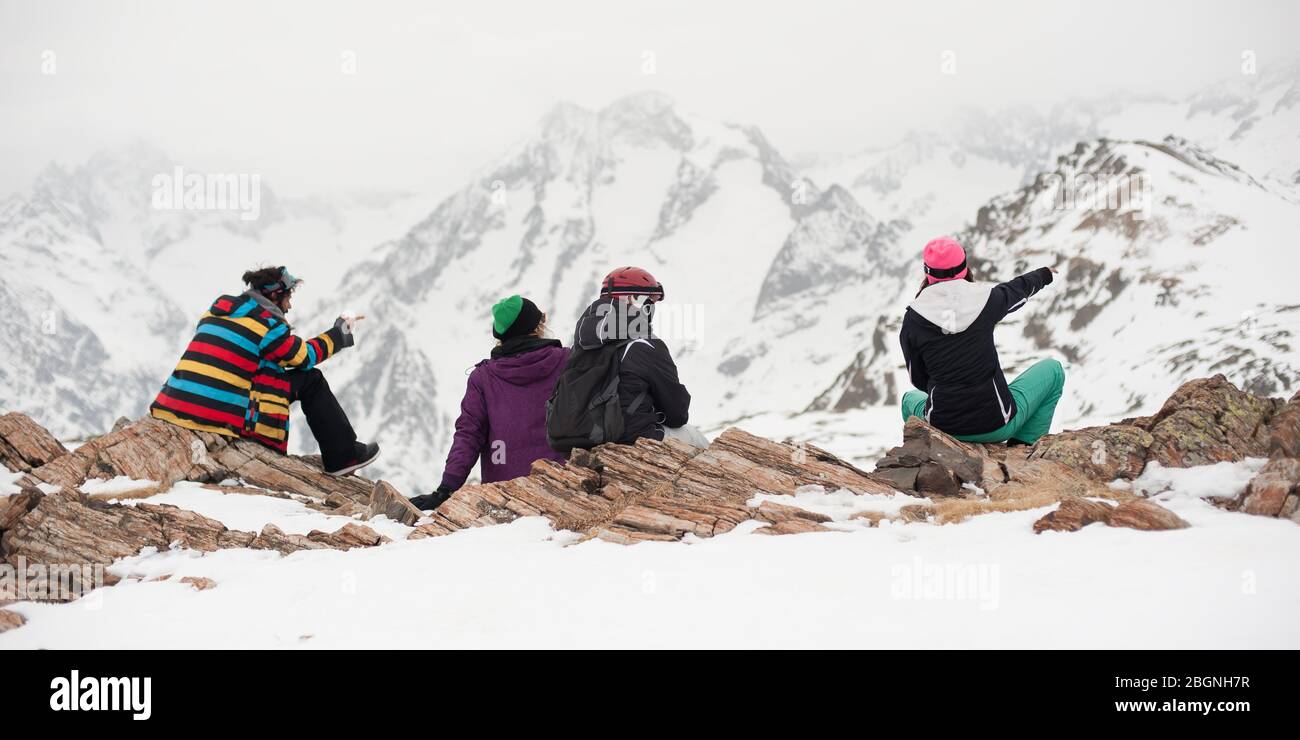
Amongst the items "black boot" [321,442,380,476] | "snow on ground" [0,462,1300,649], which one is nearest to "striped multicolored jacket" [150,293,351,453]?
"black boot" [321,442,380,476]

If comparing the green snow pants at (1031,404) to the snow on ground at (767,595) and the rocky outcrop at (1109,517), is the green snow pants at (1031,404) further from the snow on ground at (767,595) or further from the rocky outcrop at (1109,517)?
the rocky outcrop at (1109,517)

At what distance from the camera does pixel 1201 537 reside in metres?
7.79

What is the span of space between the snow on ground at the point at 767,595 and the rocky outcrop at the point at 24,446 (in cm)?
601

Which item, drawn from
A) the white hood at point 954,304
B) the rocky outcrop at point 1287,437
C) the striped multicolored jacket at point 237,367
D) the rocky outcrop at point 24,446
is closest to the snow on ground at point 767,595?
the rocky outcrop at point 1287,437

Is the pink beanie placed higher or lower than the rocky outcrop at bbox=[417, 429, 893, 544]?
higher

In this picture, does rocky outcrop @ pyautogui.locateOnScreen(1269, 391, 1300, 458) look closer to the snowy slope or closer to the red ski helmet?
the red ski helmet

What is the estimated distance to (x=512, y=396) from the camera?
12945mm

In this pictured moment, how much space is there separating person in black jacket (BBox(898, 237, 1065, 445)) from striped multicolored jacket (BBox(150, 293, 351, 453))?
7467mm

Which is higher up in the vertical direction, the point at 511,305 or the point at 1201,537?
the point at 511,305

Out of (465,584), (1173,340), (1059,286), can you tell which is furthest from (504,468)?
(1059,286)

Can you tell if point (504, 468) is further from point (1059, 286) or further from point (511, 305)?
point (1059, 286)

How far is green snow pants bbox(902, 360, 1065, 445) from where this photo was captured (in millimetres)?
12336

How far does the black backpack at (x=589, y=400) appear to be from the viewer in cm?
1144
